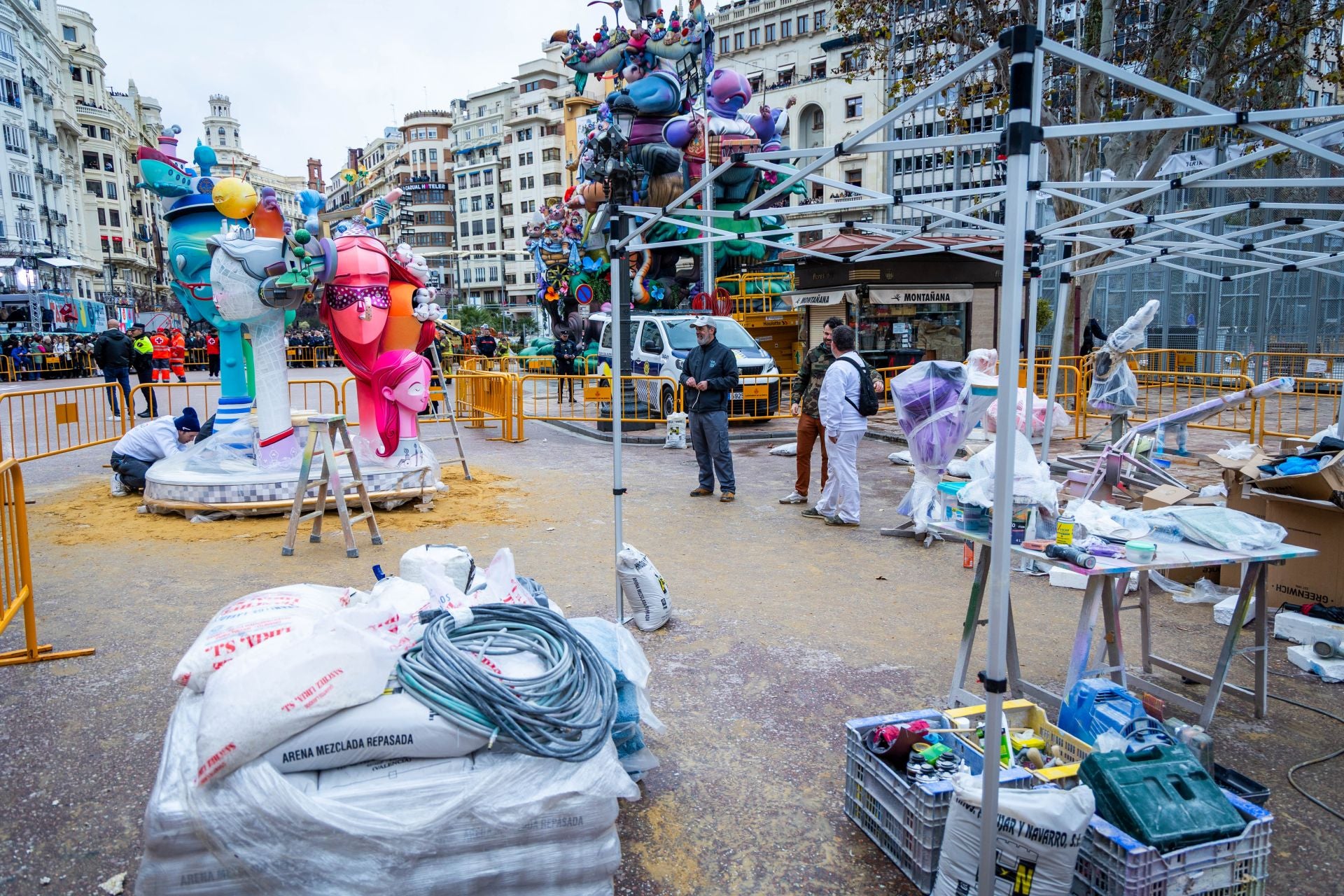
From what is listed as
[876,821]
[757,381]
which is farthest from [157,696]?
[757,381]

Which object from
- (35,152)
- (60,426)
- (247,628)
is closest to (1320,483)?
(247,628)

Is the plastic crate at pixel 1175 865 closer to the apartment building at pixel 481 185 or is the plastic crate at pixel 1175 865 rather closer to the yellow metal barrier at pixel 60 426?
the yellow metal barrier at pixel 60 426

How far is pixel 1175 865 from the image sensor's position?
99.4 inches

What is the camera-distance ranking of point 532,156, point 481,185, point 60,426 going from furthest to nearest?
point 481,185
point 532,156
point 60,426

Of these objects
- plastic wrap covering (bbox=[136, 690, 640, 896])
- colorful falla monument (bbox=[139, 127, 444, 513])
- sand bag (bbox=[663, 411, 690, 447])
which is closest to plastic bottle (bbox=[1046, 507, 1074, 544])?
plastic wrap covering (bbox=[136, 690, 640, 896])

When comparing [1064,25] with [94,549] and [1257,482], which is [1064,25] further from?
[94,549]

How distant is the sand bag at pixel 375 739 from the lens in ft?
8.80

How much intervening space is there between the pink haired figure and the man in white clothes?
4.22 m

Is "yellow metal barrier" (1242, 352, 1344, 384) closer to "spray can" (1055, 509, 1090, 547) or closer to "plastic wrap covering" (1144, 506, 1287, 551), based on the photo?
"plastic wrap covering" (1144, 506, 1287, 551)

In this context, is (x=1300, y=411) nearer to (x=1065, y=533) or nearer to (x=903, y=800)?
(x=1065, y=533)

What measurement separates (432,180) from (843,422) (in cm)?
8666

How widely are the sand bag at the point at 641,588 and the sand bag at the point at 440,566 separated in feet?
4.27

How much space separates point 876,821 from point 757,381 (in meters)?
12.3

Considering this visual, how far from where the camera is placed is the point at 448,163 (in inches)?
3477
